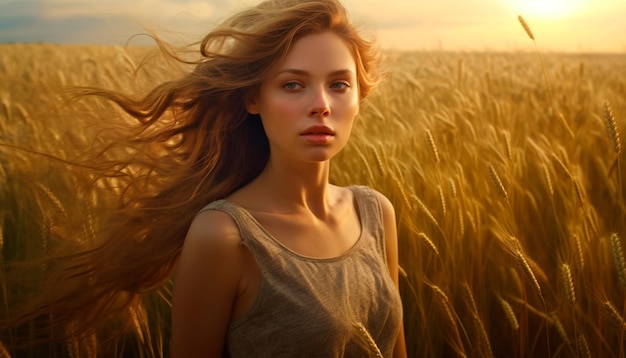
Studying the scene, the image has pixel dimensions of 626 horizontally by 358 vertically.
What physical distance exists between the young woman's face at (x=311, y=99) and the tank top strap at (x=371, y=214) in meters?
0.26

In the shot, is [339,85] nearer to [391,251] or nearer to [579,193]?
[391,251]

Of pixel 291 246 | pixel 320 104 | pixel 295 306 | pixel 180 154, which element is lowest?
pixel 295 306

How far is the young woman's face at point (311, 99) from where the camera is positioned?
124 cm

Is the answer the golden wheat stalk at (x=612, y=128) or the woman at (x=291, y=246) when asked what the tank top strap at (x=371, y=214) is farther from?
the golden wheat stalk at (x=612, y=128)

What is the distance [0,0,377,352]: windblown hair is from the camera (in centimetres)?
135

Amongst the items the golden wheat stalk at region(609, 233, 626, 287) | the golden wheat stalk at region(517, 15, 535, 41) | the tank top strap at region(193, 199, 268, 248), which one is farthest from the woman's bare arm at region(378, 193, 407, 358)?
the golden wheat stalk at region(517, 15, 535, 41)

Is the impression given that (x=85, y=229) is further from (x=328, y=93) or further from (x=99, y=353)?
(x=328, y=93)

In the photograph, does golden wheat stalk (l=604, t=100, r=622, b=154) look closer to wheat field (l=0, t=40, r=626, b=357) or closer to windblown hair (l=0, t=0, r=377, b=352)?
wheat field (l=0, t=40, r=626, b=357)

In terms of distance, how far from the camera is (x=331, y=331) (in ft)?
4.08

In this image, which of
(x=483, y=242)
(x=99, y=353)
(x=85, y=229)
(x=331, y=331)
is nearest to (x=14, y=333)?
(x=99, y=353)

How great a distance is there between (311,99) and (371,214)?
0.37 metres

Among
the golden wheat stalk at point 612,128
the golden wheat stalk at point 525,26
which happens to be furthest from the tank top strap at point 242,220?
the golden wheat stalk at point 525,26

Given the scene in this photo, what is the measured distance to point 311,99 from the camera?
48.5 inches

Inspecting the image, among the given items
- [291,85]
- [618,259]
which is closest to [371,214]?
[291,85]
